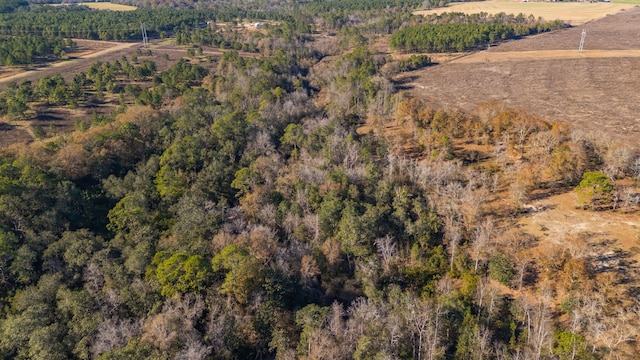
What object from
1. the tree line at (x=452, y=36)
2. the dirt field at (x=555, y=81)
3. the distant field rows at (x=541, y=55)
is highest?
the tree line at (x=452, y=36)

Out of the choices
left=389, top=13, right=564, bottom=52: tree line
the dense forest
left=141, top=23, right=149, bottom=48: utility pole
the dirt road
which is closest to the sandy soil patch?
the dense forest

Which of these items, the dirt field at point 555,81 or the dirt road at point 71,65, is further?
the dirt road at point 71,65

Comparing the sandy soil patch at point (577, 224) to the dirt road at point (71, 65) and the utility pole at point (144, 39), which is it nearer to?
the dirt road at point (71, 65)

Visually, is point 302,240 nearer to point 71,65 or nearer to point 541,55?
point 541,55

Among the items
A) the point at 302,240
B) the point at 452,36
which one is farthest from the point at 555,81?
the point at 302,240

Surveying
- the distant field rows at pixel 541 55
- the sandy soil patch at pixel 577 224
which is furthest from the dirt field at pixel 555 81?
the sandy soil patch at pixel 577 224

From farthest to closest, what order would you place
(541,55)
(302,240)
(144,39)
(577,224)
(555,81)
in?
(144,39), (541,55), (555,81), (302,240), (577,224)

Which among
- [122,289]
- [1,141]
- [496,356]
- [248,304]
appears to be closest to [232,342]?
[248,304]
